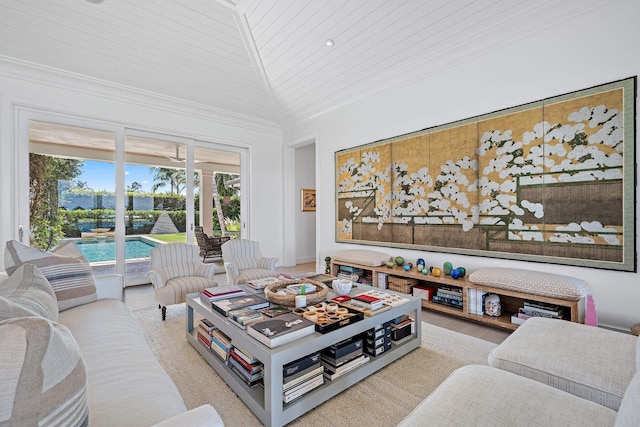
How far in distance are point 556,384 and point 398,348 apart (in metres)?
1.04

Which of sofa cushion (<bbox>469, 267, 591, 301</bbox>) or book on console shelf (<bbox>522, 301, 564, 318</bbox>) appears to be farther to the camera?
book on console shelf (<bbox>522, 301, 564, 318</bbox>)

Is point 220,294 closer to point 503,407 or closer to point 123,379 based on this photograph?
point 123,379

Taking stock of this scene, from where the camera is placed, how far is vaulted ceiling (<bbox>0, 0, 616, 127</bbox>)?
117 inches

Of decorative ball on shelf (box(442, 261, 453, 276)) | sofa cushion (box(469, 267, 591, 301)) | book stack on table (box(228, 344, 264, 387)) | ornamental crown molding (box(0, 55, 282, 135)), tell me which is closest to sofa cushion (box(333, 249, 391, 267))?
decorative ball on shelf (box(442, 261, 453, 276))

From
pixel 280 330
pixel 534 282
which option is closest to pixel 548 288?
pixel 534 282

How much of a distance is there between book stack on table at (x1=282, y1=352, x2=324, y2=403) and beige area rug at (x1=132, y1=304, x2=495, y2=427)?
13 cm

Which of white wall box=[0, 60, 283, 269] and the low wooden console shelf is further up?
white wall box=[0, 60, 283, 269]

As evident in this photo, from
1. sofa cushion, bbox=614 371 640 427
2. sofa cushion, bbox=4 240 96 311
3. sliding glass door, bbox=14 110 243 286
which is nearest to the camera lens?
sofa cushion, bbox=614 371 640 427

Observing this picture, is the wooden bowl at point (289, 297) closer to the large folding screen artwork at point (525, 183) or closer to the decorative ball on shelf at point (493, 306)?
the decorative ball on shelf at point (493, 306)

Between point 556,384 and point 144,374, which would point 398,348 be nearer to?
point 556,384

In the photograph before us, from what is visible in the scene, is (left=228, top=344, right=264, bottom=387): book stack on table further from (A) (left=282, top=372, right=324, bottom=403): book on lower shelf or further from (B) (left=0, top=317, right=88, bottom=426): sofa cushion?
(B) (left=0, top=317, right=88, bottom=426): sofa cushion

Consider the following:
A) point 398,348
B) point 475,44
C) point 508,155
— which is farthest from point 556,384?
point 475,44

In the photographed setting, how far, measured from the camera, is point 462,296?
302 cm

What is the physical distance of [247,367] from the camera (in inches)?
67.6
